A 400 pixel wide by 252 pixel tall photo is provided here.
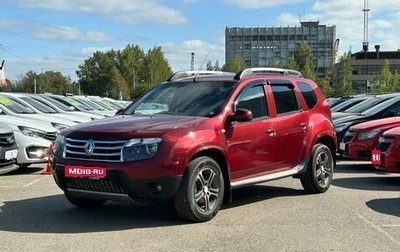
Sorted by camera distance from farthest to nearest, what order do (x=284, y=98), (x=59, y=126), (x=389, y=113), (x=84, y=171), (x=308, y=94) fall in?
(x=389, y=113) < (x=59, y=126) < (x=308, y=94) < (x=284, y=98) < (x=84, y=171)

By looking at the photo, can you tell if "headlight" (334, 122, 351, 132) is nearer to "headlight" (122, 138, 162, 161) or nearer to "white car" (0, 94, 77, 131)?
"white car" (0, 94, 77, 131)

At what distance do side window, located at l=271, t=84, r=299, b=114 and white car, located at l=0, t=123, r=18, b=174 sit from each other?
4.86m

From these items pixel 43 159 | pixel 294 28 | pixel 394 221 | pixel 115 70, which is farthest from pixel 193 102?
pixel 294 28

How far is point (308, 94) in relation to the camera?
882 centimetres

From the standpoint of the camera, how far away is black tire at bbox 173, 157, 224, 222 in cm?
632

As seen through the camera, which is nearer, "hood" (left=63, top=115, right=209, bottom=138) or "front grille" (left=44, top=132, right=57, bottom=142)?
"hood" (left=63, top=115, right=209, bottom=138)

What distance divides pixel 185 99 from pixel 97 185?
182 cm

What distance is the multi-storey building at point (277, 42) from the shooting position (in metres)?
100

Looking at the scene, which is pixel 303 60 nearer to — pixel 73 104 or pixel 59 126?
pixel 73 104

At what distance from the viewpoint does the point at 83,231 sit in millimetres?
6203

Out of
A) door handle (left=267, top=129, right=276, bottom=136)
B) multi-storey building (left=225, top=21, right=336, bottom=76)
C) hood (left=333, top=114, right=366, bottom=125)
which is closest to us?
door handle (left=267, top=129, right=276, bottom=136)

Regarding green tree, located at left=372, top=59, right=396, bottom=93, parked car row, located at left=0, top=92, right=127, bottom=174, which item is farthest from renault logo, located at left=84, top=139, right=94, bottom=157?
green tree, located at left=372, top=59, right=396, bottom=93

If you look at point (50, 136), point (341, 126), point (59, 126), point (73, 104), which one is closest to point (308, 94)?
point (341, 126)

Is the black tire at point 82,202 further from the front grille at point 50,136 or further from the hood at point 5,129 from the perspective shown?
the front grille at point 50,136
